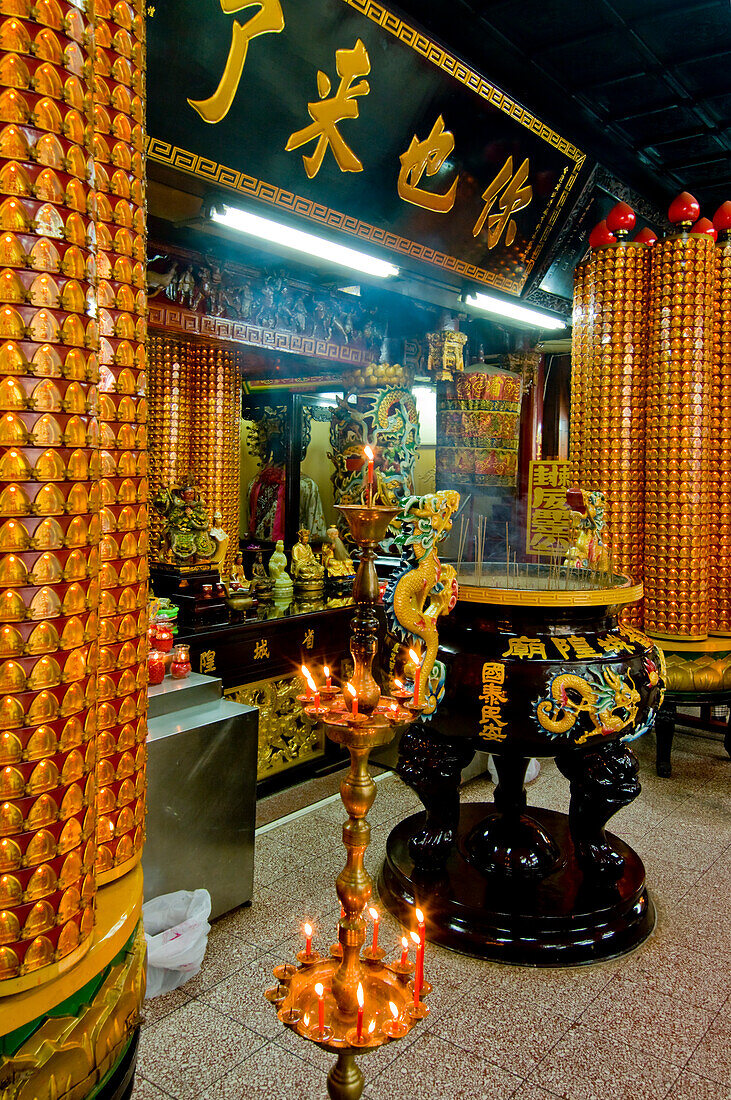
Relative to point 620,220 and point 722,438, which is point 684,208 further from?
point 722,438

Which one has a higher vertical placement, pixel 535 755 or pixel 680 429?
pixel 680 429

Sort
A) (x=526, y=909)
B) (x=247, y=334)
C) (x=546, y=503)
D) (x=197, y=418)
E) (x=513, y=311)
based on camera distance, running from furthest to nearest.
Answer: (x=546, y=503)
(x=513, y=311)
(x=197, y=418)
(x=247, y=334)
(x=526, y=909)

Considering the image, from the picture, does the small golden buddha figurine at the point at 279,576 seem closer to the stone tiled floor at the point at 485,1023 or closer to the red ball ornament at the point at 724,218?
the stone tiled floor at the point at 485,1023

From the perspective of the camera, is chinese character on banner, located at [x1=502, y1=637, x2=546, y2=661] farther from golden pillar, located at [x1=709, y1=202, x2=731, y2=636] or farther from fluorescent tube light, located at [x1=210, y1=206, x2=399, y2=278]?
fluorescent tube light, located at [x1=210, y1=206, x2=399, y2=278]

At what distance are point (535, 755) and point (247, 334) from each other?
3.10 meters

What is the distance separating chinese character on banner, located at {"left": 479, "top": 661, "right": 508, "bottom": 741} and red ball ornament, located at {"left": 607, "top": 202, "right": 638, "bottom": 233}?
281 centimetres

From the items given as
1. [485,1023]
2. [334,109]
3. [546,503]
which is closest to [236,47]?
[334,109]

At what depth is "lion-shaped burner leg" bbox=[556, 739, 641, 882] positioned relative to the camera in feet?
7.77

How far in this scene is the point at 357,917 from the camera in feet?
3.99

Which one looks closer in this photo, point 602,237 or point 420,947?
point 420,947

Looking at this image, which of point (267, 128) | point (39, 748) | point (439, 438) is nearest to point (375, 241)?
point (267, 128)

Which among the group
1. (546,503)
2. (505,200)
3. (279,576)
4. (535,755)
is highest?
(505,200)

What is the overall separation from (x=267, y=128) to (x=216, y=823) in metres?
2.71

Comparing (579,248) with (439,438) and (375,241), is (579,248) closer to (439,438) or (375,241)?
(439,438)
